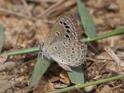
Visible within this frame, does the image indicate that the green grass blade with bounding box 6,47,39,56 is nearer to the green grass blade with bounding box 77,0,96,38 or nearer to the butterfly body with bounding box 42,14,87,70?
the butterfly body with bounding box 42,14,87,70

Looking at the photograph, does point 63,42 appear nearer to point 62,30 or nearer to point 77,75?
point 62,30

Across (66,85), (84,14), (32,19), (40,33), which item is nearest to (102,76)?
(66,85)

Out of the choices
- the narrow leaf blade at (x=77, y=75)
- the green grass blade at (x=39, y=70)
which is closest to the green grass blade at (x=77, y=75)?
the narrow leaf blade at (x=77, y=75)

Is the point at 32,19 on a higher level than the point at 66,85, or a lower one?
higher

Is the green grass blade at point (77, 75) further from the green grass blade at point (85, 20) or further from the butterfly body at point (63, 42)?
the green grass blade at point (85, 20)

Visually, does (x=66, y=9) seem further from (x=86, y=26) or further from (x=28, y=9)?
(x=86, y=26)

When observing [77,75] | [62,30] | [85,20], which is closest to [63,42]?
[62,30]
